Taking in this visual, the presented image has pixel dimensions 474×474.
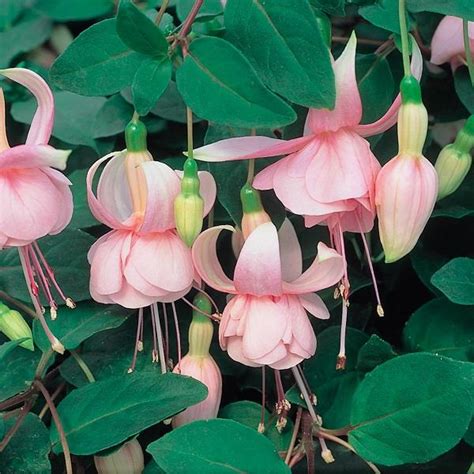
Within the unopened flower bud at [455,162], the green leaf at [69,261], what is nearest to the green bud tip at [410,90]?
the unopened flower bud at [455,162]

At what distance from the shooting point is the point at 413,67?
0.61m

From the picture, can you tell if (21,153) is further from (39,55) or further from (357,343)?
(39,55)

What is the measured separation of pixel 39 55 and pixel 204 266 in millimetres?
740

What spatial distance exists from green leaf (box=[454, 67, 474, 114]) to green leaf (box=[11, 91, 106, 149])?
0.41m

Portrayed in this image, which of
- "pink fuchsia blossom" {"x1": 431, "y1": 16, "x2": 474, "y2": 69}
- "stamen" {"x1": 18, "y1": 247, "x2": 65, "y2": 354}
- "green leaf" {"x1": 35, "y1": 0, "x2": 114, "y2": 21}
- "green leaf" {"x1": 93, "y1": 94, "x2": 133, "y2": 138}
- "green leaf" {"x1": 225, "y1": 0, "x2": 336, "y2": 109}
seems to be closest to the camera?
"green leaf" {"x1": 225, "y1": 0, "x2": 336, "y2": 109}

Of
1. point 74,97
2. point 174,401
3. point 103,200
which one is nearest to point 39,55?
point 74,97

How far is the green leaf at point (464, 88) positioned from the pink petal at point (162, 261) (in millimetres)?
349

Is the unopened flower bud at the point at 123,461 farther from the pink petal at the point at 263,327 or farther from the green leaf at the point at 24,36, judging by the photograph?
the green leaf at the point at 24,36

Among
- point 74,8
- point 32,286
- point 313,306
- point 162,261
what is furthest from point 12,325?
point 74,8

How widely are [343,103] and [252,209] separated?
4.7 inches

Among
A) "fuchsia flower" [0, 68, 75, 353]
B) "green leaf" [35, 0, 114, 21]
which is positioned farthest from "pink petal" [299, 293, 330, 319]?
"green leaf" [35, 0, 114, 21]

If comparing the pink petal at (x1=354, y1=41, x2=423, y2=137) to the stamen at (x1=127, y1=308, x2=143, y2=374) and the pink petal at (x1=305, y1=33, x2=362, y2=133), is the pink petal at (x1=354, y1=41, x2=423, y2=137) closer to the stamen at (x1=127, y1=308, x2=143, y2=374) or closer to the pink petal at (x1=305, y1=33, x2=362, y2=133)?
the pink petal at (x1=305, y1=33, x2=362, y2=133)

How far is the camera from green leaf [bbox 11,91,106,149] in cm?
93

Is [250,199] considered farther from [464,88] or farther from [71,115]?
[71,115]
